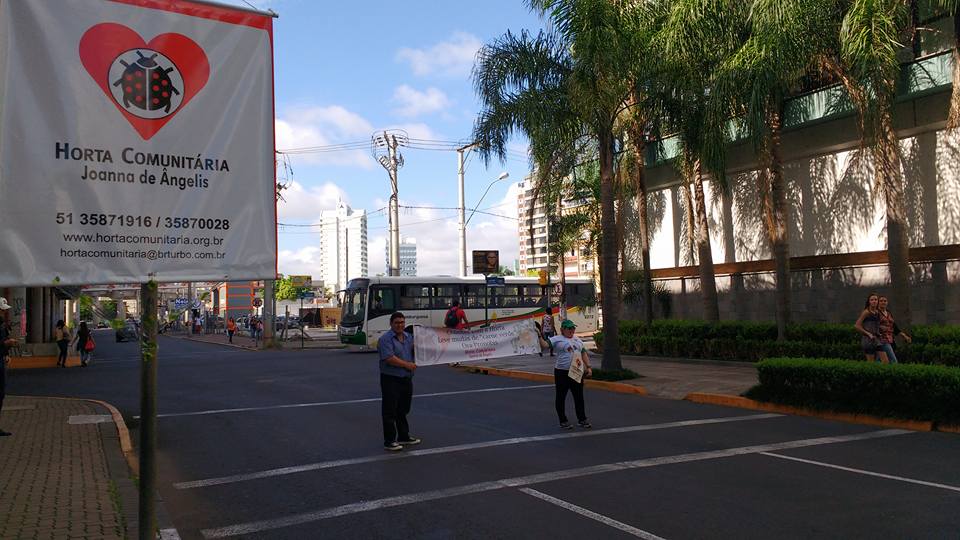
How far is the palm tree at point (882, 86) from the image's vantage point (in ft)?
42.5

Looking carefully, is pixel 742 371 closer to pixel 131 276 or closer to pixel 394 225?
pixel 131 276

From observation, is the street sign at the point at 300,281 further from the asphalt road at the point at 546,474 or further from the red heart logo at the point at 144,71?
the red heart logo at the point at 144,71

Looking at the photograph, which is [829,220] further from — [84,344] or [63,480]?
[84,344]

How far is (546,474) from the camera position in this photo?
7.79m

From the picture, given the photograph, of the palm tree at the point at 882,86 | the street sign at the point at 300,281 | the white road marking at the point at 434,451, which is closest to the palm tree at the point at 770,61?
the palm tree at the point at 882,86

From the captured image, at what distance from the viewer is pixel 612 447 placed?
9258mm

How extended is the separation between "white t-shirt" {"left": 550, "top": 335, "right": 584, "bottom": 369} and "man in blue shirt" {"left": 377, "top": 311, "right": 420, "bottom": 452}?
2.50 m

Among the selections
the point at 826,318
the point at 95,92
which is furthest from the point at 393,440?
the point at 826,318

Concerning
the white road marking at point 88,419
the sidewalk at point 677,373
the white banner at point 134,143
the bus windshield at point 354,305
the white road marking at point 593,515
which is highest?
the white banner at point 134,143

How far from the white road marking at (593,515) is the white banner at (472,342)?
8.88 meters

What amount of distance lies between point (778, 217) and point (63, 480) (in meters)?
15.4

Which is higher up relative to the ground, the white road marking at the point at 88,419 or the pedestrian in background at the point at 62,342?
the pedestrian in background at the point at 62,342

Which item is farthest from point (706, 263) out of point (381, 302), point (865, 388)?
point (381, 302)

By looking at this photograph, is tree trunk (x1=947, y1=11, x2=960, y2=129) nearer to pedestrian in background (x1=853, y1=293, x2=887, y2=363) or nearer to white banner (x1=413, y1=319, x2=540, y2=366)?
pedestrian in background (x1=853, y1=293, x2=887, y2=363)
